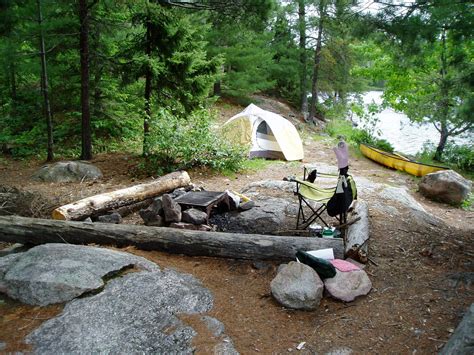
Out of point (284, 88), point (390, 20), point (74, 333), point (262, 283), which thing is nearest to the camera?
point (74, 333)

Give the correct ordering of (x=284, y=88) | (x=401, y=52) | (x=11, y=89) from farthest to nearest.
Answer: (x=284, y=88)
(x=11, y=89)
(x=401, y=52)

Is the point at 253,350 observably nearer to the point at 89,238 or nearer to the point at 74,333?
the point at 74,333

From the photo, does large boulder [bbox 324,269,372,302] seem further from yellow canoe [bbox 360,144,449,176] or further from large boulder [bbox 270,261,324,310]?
yellow canoe [bbox 360,144,449,176]

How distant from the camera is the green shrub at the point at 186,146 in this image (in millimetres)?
8500

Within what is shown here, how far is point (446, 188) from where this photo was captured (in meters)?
8.93

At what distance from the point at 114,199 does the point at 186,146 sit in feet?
10.5

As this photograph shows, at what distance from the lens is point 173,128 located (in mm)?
8602

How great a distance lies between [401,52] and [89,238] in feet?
16.4

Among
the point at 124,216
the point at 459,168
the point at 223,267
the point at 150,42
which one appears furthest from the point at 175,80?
the point at 459,168

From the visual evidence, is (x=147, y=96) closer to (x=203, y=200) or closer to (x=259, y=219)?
(x=203, y=200)

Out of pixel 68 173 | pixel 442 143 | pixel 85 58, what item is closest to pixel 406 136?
pixel 442 143

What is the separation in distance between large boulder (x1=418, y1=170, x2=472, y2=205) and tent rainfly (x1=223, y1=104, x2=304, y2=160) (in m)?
4.13

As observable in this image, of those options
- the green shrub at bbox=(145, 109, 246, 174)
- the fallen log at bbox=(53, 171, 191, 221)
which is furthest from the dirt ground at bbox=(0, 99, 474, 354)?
the green shrub at bbox=(145, 109, 246, 174)

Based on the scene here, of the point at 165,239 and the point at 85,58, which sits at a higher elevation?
the point at 85,58
